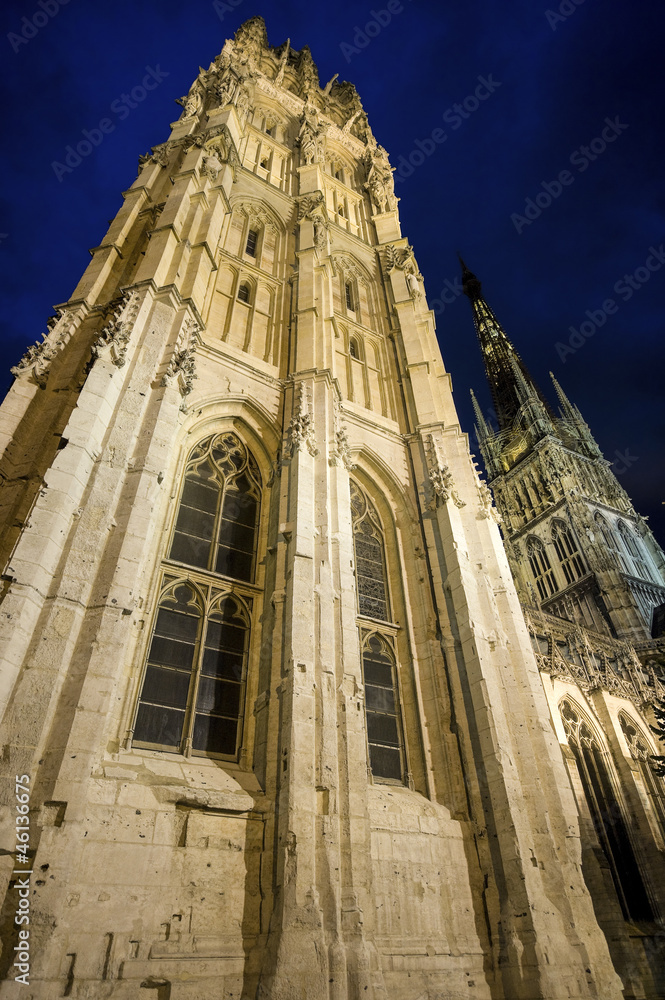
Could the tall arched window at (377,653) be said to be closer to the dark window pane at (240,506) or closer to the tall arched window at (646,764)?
the dark window pane at (240,506)

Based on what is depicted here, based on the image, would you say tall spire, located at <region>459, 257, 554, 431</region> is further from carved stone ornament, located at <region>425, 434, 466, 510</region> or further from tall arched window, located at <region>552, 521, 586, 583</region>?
carved stone ornament, located at <region>425, 434, 466, 510</region>

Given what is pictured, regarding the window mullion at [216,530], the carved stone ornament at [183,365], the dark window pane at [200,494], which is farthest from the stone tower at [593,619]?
the carved stone ornament at [183,365]

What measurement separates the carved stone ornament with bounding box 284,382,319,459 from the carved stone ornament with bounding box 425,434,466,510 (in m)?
2.70

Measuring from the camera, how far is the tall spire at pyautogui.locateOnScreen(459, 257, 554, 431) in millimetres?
55406

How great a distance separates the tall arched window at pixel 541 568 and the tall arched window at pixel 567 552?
3.43 feet

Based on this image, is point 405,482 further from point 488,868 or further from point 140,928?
point 140,928

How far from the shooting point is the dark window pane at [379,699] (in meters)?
8.81

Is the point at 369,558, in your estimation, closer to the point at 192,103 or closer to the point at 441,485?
the point at 441,485

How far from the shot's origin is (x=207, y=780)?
21.2 feet

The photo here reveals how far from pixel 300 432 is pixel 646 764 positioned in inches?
622

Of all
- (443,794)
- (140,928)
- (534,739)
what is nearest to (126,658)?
(140,928)

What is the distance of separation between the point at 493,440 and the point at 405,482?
147ft

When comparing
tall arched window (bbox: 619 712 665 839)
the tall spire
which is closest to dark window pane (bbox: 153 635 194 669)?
tall arched window (bbox: 619 712 665 839)

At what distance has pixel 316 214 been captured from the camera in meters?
15.9
